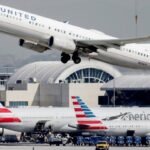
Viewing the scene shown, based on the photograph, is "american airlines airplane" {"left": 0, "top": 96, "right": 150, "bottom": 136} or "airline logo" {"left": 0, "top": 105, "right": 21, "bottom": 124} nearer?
"american airlines airplane" {"left": 0, "top": 96, "right": 150, "bottom": 136}

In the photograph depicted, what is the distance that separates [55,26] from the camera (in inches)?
3959

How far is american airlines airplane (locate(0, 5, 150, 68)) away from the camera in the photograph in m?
97.4

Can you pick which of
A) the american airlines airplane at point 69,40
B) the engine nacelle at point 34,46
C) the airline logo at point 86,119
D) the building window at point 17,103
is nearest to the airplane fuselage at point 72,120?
the airline logo at point 86,119

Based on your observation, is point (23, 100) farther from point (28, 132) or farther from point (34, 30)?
point (34, 30)

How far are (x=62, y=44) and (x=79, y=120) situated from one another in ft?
94.0

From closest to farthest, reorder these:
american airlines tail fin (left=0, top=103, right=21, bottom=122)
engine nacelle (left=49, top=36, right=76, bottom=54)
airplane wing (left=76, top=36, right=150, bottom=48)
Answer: engine nacelle (left=49, top=36, right=76, bottom=54) < airplane wing (left=76, top=36, right=150, bottom=48) < american airlines tail fin (left=0, top=103, right=21, bottom=122)

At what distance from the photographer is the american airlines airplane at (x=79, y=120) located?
124m

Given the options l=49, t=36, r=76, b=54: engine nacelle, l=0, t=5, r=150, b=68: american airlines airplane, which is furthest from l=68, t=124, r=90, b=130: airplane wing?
l=49, t=36, r=76, b=54: engine nacelle

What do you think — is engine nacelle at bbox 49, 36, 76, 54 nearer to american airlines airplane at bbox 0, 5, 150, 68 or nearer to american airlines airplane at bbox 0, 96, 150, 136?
american airlines airplane at bbox 0, 5, 150, 68

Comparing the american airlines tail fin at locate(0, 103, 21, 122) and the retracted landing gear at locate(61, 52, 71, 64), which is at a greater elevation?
the retracted landing gear at locate(61, 52, 71, 64)

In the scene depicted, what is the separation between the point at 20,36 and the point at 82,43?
8.35 m

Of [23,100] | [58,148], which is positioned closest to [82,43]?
[58,148]

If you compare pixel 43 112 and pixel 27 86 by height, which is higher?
pixel 27 86

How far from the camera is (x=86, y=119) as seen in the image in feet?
415
